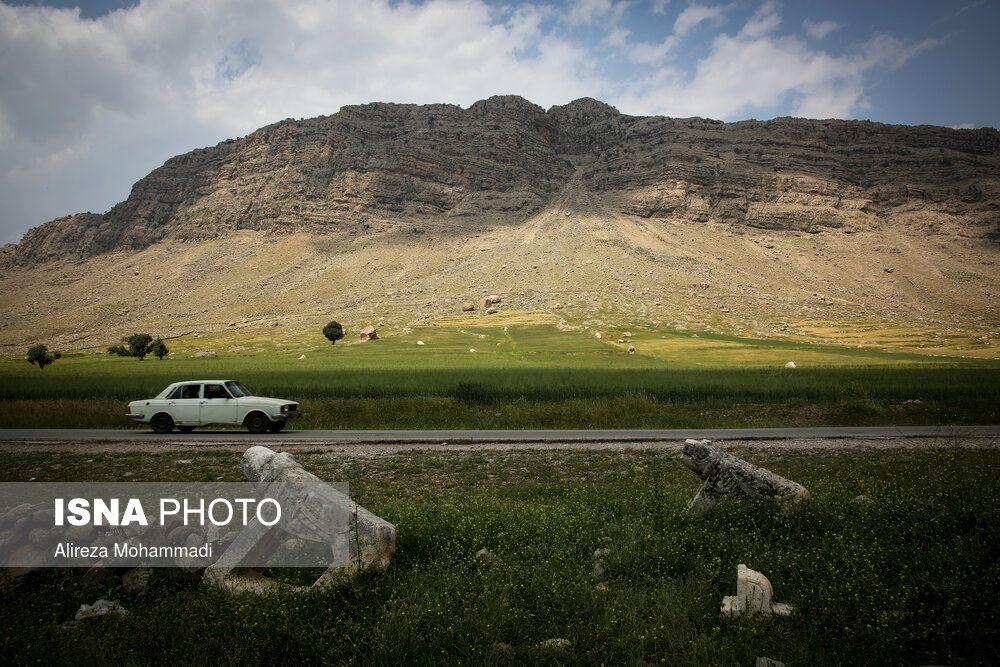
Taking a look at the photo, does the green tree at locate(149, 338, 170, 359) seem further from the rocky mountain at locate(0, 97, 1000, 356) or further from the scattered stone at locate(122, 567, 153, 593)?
the scattered stone at locate(122, 567, 153, 593)

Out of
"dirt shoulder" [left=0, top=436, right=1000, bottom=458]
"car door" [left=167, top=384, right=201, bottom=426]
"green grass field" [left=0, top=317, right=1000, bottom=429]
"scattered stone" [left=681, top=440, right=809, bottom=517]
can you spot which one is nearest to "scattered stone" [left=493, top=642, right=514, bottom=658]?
"scattered stone" [left=681, top=440, right=809, bottom=517]

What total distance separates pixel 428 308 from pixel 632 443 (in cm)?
7930

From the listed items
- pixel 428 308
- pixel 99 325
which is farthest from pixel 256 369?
pixel 99 325

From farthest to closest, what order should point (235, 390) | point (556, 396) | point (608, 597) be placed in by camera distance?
point (556, 396)
point (235, 390)
point (608, 597)

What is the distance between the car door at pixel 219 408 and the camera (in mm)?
20188

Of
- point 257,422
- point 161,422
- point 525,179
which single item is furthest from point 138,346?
point 525,179

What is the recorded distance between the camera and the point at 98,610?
18.4 feet

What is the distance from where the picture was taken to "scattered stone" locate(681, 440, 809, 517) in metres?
8.10

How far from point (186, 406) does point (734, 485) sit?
2074cm

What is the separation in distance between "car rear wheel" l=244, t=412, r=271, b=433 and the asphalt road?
39cm

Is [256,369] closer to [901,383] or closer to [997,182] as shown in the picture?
[901,383]

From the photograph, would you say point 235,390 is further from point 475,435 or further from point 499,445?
point 499,445

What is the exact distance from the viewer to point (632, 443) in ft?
58.5

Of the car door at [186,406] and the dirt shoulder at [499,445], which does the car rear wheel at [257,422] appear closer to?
the car door at [186,406]
